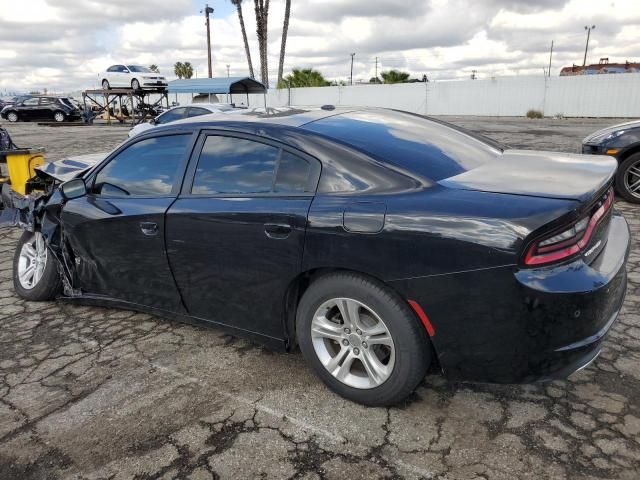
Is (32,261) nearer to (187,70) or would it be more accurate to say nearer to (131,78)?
(131,78)

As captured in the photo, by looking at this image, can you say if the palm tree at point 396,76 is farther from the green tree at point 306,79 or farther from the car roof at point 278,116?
the car roof at point 278,116

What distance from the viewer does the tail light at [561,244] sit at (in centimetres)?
208

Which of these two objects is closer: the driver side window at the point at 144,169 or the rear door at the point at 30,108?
the driver side window at the point at 144,169

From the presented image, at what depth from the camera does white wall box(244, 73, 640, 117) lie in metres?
26.0

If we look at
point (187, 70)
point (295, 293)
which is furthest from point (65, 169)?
point (187, 70)

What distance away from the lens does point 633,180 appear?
22.1 feet

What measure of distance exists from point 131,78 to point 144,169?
28.6 meters

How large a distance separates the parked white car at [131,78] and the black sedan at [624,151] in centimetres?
2682

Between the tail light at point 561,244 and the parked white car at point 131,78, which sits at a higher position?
the parked white car at point 131,78

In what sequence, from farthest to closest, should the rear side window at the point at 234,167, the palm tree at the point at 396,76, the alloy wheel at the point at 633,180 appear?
1. the palm tree at the point at 396,76
2. the alloy wheel at the point at 633,180
3. the rear side window at the point at 234,167

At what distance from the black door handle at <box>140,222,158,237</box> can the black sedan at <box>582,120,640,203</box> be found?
5920mm

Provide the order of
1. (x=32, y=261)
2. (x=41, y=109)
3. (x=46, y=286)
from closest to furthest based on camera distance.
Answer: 1. (x=46, y=286)
2. (x=32, y=261)
3. (x=41, y=109)

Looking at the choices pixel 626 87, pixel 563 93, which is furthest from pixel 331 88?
pixel 626 87

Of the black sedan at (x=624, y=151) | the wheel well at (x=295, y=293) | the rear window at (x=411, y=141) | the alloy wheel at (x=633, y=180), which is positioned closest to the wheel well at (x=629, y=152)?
the black sedan at (x=624, y=151)
